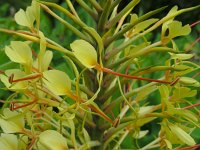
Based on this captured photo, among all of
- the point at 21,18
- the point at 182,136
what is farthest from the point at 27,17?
the point at 182,136

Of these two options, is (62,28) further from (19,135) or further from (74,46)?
(74,46)

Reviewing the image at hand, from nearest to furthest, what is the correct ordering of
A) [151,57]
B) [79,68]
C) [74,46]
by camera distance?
[74,46] < [79,68] < [151,57]

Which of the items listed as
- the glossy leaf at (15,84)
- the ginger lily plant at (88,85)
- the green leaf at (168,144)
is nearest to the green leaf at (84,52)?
the ginger lily plant at (88,85)

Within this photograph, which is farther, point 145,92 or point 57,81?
point 145,92

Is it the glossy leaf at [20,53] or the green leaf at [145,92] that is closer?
the glossy leaf at [20,53]

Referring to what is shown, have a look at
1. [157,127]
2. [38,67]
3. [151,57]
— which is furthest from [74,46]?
[151,57]

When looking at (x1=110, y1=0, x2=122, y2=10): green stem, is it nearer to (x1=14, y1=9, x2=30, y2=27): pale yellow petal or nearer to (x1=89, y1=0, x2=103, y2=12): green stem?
(x1=89, y1=0, x2=103, y2=12): green stem

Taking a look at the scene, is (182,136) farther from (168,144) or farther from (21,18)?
(21,18)

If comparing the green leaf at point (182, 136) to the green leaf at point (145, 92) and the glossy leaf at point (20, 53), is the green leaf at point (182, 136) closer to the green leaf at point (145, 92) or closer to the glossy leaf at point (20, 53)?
the green leaf at point (145, 92)
